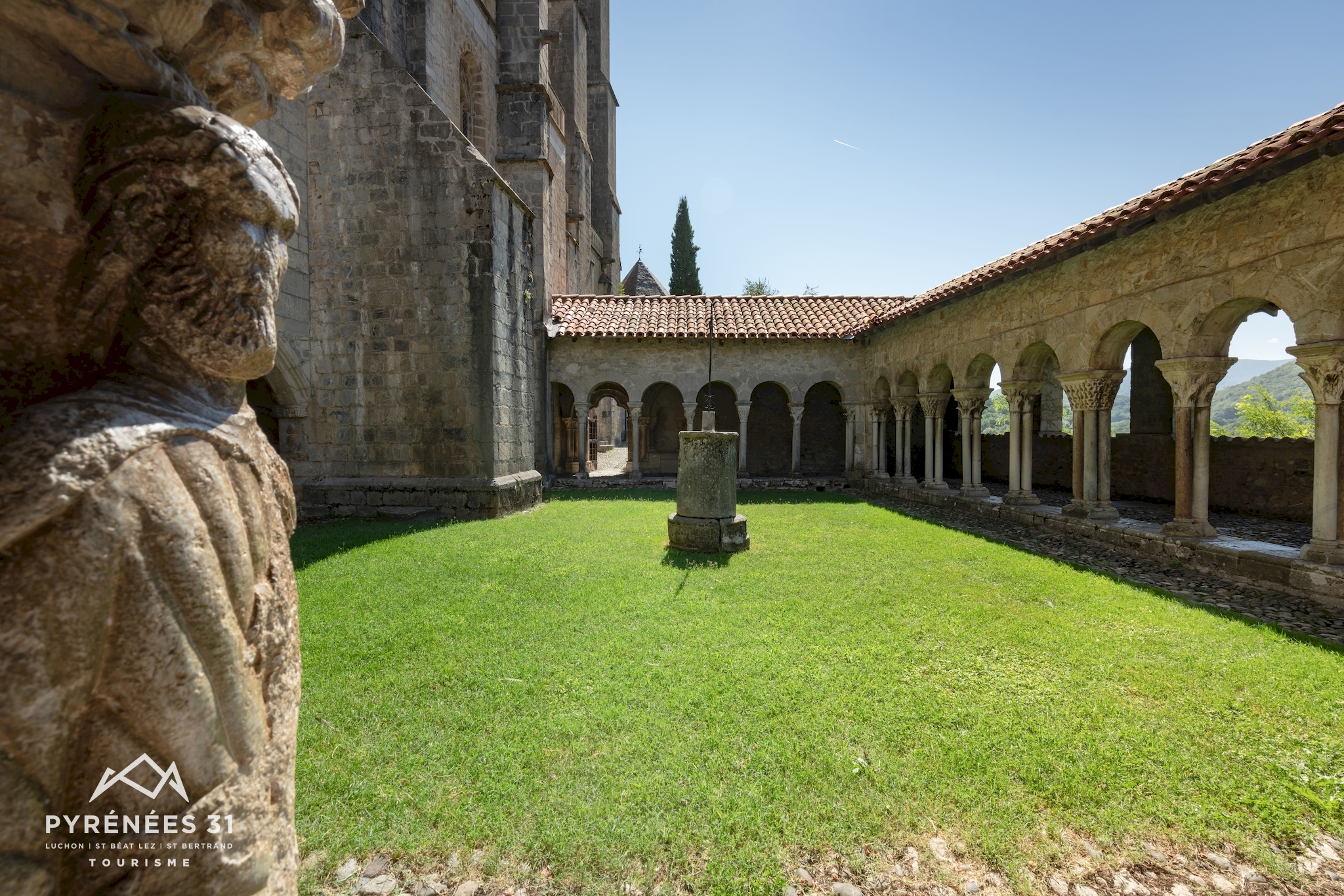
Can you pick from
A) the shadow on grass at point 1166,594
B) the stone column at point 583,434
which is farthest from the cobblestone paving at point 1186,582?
the stone column at point 583,434

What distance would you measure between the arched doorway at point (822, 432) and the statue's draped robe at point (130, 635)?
1816 cm

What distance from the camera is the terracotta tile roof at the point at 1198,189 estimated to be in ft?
16.8

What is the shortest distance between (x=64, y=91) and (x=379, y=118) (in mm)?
10360

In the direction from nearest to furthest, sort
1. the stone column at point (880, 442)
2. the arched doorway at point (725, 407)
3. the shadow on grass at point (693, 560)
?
the shadow on grass at point (693, 560) < the stone column at point (880, 442) < the arched doorway at point (725, 407)

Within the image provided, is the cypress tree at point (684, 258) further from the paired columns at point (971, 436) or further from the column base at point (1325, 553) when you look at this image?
the column base at point (1325, 553)

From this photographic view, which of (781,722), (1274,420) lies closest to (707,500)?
(781,722)

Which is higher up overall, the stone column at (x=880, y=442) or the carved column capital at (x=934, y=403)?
the carved column capital at (x=934, y=403)

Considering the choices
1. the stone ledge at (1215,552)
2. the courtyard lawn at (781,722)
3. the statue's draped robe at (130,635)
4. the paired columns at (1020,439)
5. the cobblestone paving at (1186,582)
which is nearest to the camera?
the statue's draped robe at (130,635)

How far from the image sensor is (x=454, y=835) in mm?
2443

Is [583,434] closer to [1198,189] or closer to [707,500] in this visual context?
[707,500]

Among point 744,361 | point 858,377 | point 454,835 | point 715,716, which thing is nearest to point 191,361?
point 454,835

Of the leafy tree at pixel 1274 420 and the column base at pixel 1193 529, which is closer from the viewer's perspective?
the column base at pixel 1193 529

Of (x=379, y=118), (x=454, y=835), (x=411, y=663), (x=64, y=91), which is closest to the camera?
(x=64, y=91)

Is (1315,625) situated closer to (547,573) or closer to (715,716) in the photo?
(715,716)
